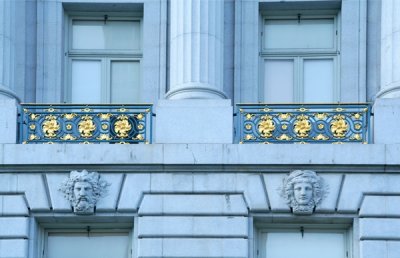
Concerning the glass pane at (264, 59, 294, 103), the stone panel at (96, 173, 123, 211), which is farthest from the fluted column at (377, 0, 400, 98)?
the stone panel at (96, 173, 123, 211)

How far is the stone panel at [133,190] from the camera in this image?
27.0 metres

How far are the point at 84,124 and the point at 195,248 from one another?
3.56 metres

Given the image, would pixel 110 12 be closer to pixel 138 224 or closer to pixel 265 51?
pixel 265 51

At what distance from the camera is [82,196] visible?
26859 millimetres

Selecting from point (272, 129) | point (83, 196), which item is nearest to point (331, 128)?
point (272, 129)

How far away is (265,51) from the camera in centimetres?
3050

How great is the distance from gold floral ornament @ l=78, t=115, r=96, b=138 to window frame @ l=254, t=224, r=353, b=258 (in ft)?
12.9

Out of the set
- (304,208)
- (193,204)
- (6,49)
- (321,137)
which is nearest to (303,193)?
(304,208)

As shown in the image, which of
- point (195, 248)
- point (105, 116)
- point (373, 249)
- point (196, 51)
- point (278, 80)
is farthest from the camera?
point (278, 80)

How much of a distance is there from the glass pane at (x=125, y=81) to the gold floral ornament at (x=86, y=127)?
245 centimetres

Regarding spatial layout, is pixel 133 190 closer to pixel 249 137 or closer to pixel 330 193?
pixel 249 137

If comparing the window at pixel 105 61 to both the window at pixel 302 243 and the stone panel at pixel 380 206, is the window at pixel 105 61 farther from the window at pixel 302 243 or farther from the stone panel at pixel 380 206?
the stone panel at pixel 380 206

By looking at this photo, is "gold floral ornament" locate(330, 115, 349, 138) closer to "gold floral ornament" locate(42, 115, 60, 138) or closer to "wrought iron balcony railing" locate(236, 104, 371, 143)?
"wrought iron balcony railing" locate(236, 104, 371, 143)

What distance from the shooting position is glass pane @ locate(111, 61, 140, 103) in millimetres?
30422
